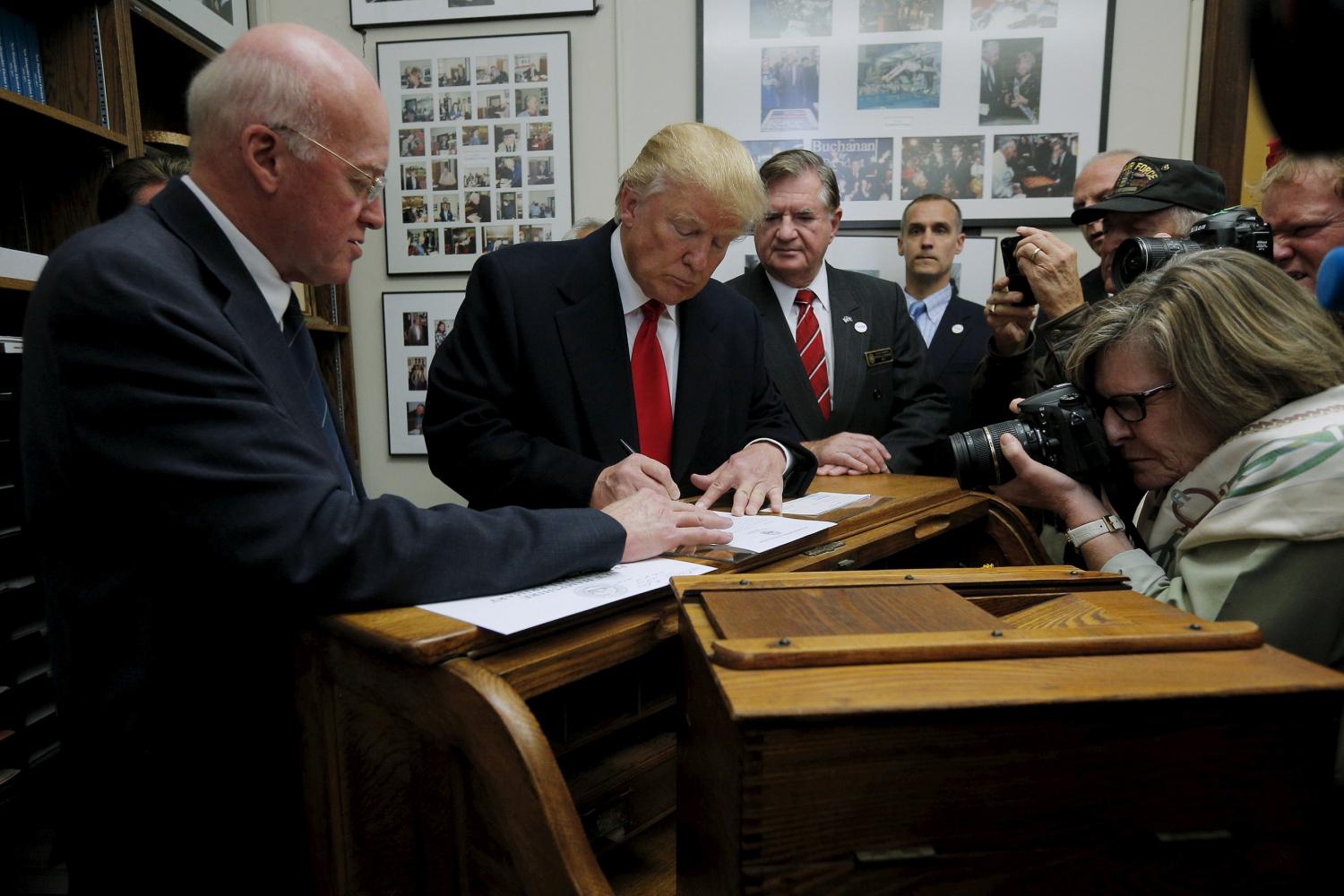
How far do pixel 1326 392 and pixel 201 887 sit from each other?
5.40 ft

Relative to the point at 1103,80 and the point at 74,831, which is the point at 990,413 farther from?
the point at 74,831

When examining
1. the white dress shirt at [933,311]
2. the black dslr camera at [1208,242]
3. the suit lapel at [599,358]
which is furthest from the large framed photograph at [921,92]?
the suit lapel at [599,358]

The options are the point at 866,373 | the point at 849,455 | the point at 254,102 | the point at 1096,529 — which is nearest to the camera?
the point at 254,102

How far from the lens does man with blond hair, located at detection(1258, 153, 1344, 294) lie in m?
1.59

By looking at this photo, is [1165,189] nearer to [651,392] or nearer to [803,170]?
[803,170]

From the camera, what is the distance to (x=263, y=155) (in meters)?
1.07

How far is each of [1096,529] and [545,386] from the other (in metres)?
1.09

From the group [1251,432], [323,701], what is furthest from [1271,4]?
[323,701]

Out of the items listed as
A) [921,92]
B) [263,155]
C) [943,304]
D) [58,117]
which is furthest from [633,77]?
[263,155]

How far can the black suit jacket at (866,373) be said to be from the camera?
250 cm

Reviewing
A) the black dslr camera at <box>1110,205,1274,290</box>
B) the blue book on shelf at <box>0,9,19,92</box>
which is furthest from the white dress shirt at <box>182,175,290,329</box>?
the blue book on shelf at <box>0,9,19,92</box>

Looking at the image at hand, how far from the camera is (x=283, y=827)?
3.21 feet

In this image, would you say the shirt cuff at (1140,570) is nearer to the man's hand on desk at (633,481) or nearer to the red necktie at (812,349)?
the man's hand on desk at (633,481)

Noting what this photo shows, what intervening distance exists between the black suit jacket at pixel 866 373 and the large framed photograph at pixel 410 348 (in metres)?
1.63
